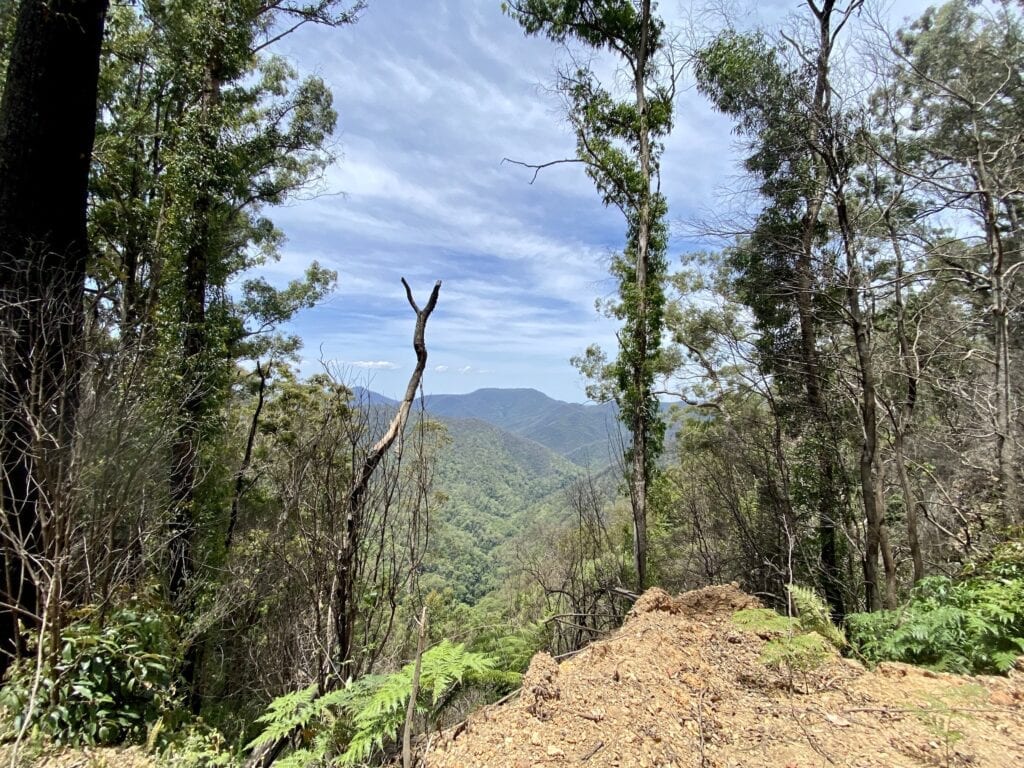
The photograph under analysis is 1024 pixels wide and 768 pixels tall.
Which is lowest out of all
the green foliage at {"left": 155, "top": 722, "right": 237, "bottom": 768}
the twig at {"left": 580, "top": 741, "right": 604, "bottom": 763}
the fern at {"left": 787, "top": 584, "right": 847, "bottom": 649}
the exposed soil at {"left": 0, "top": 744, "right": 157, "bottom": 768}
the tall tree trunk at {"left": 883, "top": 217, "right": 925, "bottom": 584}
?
the green foliage at {"left": 155, "top": 722, "right": 237, "bottom": 768}

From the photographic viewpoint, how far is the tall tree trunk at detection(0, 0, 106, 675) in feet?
10.2

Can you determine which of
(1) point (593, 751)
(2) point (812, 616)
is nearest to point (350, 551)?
(1) point (593, 751)

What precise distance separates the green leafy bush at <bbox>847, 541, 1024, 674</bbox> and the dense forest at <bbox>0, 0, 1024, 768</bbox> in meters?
0.02

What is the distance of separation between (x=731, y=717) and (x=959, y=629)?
2.03 metres

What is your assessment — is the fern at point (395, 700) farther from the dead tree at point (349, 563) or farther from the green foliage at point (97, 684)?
the green foliage at point (97, 684)

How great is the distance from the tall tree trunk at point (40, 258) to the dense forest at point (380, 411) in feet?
0.09

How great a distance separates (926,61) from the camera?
809 centimetres

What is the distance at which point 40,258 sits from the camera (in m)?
3.84

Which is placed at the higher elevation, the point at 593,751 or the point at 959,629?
the point at 959,629

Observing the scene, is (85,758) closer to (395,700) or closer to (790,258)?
(395,700)

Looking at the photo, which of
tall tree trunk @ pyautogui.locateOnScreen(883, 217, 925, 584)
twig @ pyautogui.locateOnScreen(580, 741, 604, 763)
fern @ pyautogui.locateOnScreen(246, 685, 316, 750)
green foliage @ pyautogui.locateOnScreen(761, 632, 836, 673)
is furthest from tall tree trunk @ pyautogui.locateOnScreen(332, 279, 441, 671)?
tall tree trunk @ pyautogui.locateOnScreen(883, 217, 925, 584)

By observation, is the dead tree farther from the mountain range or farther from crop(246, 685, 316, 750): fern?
the mountain range

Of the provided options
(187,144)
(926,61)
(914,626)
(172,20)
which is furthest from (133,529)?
(926,61)

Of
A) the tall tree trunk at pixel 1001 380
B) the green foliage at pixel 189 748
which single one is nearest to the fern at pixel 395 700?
the green foliage at pixel 189 748
